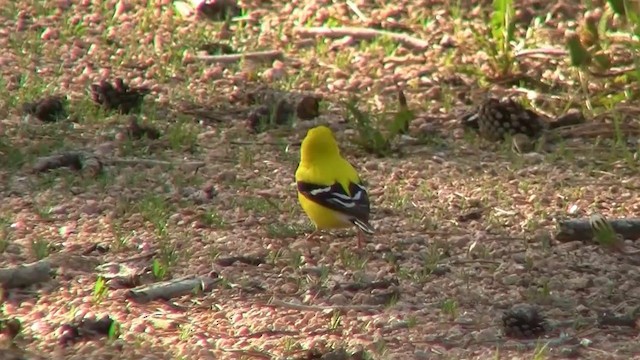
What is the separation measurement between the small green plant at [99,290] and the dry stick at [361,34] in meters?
4.01

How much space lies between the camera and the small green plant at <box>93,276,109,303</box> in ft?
17.7

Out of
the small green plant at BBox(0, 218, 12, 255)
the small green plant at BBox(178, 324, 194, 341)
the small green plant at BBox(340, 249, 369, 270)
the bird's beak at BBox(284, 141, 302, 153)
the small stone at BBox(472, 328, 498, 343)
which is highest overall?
the small green plant at BBox(0, 218, 12, 255)

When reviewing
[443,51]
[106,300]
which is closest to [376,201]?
[106,300]

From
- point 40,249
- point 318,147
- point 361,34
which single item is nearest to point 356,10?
point 361,34

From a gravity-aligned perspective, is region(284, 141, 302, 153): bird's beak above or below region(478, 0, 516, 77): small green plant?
below

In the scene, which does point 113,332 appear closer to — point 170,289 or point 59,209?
point 170,289

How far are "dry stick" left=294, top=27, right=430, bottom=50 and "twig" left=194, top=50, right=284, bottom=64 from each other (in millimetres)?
427

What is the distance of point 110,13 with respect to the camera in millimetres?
9648

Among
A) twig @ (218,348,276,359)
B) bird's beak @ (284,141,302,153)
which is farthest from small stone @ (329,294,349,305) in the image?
bird's beak @ (284,141,302,153)

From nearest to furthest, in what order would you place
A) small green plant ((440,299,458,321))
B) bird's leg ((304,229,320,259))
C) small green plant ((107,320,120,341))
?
small green plant ((107,320,120,341)), small green plant ((440,299,458,321)), bird's leg ((304,229,320,259))

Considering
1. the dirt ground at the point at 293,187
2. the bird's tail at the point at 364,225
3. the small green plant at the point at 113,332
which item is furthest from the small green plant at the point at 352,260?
the small green plant at the point at 113,332

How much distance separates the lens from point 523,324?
505 centimetres

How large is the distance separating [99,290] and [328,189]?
1.24 meters

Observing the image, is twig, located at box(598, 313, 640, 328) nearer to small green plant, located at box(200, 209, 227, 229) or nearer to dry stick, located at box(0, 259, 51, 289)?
small green plant, located at box(200, 209, 227, 229)
